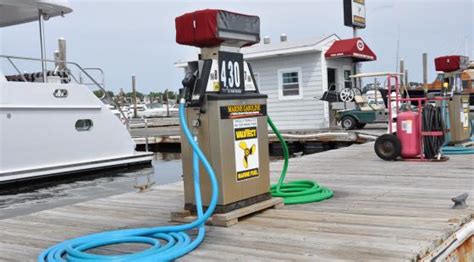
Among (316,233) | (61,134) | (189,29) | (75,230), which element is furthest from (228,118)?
(61,134)

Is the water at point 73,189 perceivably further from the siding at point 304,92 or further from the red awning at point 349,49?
the red awning at point 349,49

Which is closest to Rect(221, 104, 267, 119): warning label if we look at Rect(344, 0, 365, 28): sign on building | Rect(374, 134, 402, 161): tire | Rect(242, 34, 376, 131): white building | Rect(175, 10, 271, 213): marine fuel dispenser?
Rect(175, 10, 271, 213): marine fuel dispenser

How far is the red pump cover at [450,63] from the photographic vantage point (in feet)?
26.9

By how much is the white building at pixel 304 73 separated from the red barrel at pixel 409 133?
798cm

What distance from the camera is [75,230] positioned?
4.02 meters

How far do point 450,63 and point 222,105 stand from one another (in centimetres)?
564

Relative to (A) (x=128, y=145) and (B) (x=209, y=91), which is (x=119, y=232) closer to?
(B) (x=209, y=91)

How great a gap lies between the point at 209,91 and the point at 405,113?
4.00 meters

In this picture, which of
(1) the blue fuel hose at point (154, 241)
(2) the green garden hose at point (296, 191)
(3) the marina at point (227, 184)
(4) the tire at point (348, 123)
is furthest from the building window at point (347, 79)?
(1) the blue fuel hose at point (154, 241)

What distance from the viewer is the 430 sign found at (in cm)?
400

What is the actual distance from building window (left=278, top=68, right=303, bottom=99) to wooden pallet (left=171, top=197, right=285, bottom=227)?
11.4 meters

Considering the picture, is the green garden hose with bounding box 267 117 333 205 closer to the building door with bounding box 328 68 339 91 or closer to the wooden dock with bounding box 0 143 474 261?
the wooden dock with bounding box 0 143 474 261

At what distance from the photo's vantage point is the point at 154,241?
3.42 meters

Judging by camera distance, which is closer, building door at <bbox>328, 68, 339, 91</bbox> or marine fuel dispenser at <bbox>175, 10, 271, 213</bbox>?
marine fuel dispenser at <bbox>175, 10, 271, 213</bbox>
